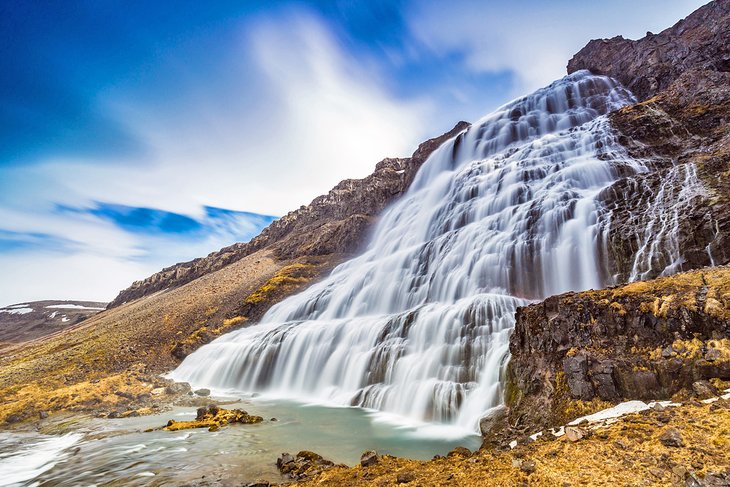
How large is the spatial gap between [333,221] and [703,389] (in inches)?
2441

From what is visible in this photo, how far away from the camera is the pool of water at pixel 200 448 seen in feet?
30.7

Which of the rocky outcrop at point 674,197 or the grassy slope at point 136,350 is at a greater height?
the rocky outcrop at point 674,197

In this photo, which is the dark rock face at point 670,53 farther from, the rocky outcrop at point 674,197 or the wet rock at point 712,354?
the wet rock at point 712,354

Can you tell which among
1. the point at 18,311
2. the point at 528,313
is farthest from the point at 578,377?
the point at 18,311

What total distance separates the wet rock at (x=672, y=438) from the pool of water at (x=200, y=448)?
6209 millimetres

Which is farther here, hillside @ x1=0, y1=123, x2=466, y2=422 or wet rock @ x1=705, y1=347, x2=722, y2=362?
hillside @ x1=0, y1=123, x2=466, y2=422

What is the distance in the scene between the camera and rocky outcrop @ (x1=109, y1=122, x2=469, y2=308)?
54.5 m

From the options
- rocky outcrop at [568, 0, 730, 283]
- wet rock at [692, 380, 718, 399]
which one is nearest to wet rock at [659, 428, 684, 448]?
wet rock at [692, 380, 718, 399]

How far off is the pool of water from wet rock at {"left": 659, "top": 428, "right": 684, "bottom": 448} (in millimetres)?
6209

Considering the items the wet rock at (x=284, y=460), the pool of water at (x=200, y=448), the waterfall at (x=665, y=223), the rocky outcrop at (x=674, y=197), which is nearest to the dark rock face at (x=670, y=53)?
the rocky outcrop at (x=674, y=197)

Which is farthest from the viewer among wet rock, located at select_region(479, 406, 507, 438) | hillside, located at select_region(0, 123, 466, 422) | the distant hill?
the distant hill

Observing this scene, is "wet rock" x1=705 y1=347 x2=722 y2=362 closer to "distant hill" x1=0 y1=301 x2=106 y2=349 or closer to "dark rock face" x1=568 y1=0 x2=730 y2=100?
"dark rock face" x1=568 y1=0 x2=730 y2=100

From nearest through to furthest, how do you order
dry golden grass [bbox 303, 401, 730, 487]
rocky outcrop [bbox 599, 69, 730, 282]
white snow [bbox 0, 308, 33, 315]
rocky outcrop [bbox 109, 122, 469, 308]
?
dry golden grass [bbox 303, 401, 730, 487] → rocky outcrop [bbox 599, 69, 730, 282] → rocky outcrop [bbox 109, 122, 469, 308] → white snow [bbox 0, 308, 33, 315]

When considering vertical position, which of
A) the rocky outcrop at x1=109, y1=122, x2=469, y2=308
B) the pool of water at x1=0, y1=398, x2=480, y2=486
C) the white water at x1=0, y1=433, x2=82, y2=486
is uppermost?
the rocky outcrop at x1=109, y1=122, x2=469, y2=308
